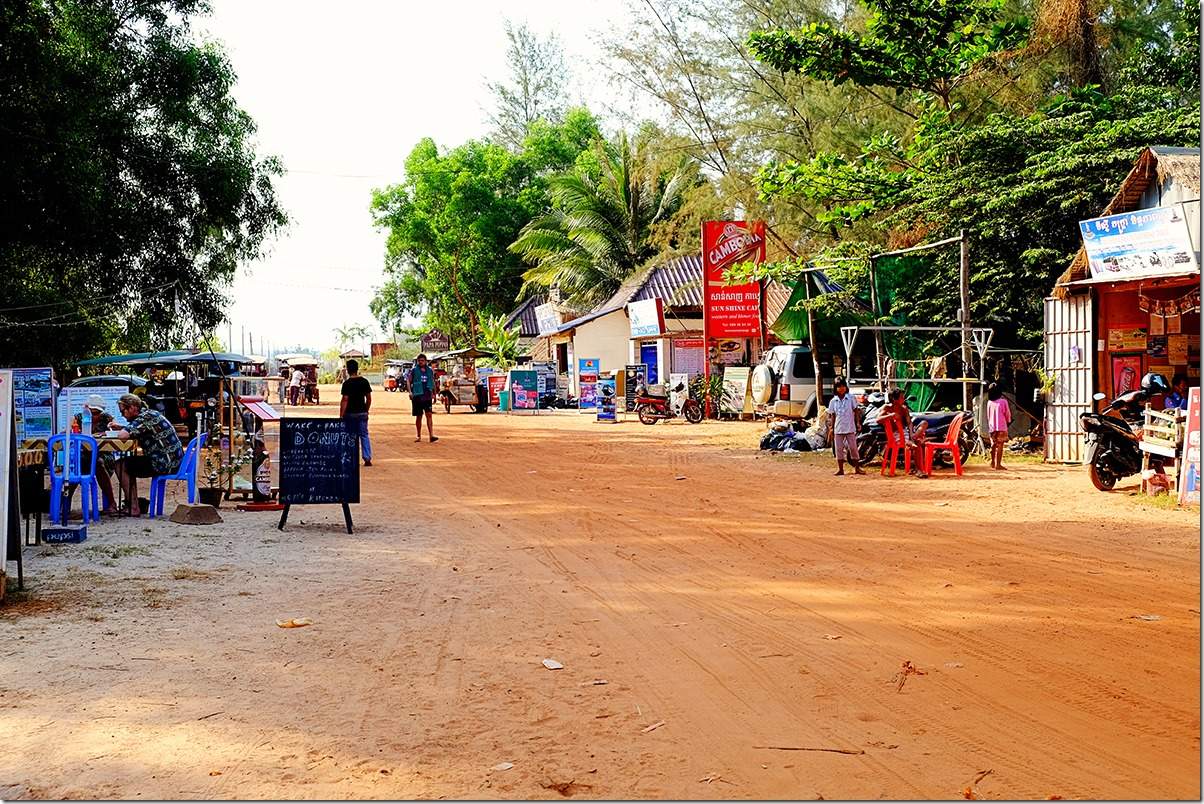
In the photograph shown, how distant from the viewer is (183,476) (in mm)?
13164

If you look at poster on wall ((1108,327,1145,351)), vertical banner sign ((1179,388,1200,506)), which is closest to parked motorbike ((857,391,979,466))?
poster on wall ((1108,327,1145,351))

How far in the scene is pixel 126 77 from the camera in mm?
23219

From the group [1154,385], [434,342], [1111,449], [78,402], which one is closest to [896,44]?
[1154,385]

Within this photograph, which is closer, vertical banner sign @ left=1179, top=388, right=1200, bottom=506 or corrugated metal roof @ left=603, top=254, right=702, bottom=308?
vertical banner sign @ left=1179, top=388, right=1200, bottom=506

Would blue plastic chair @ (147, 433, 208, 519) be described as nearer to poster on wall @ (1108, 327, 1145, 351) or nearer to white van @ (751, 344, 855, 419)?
poster on wall @ (1108, 327, 1145, 351)

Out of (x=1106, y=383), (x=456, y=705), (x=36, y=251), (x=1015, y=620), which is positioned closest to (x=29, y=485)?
(x=456, y=705)

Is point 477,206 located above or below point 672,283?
above

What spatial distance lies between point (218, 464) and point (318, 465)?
308 centimetres

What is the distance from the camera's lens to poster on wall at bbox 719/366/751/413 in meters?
29.5

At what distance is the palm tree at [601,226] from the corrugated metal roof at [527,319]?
7.97 metres

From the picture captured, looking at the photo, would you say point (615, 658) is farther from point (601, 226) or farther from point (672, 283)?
point (601, 226)

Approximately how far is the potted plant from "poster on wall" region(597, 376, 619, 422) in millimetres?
17776

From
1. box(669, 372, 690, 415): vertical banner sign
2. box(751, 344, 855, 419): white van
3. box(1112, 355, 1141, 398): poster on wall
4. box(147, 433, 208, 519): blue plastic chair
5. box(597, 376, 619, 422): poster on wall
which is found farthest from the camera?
box(597, 376, 619, 422): poster on wall

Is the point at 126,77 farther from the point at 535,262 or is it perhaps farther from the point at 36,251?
the point at 535,262
